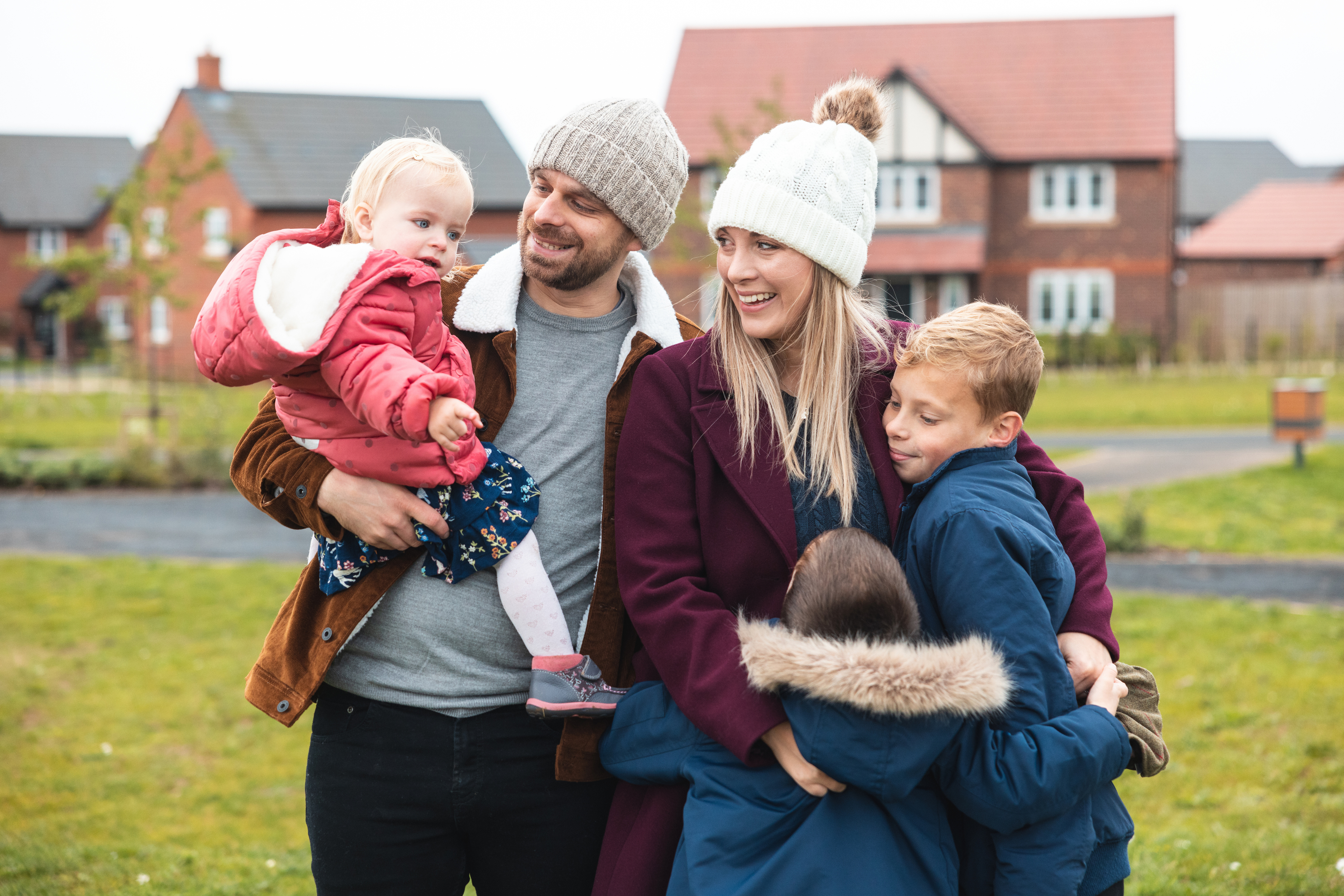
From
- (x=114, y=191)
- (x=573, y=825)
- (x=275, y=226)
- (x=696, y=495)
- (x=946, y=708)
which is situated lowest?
(x=573, y=825)

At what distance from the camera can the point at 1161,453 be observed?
53.8ft

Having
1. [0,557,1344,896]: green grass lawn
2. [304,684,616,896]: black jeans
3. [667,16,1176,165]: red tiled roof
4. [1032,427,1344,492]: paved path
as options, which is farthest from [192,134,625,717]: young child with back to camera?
[667,16,1176,165]: red tiled roof

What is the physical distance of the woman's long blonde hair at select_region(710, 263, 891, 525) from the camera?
7.80 ft

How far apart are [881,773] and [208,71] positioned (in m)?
44.4

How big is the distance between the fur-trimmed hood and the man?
63cm

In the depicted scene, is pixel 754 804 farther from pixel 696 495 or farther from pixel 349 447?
pixel 349 447

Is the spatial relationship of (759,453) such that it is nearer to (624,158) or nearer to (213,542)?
(624,158)

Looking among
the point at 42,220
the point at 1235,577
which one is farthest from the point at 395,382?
the point at 42,220

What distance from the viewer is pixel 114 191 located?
65.0 feet

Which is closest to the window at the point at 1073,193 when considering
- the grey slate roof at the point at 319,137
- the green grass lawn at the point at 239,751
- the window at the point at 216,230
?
the grey slate roof at the point at 319,137

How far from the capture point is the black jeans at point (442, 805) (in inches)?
→ 99.3

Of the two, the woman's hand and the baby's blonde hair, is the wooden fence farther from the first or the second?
the woman's hand

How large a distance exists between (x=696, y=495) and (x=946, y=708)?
689 millimetres

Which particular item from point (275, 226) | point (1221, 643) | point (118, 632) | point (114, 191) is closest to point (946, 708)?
point (1221, 643)
